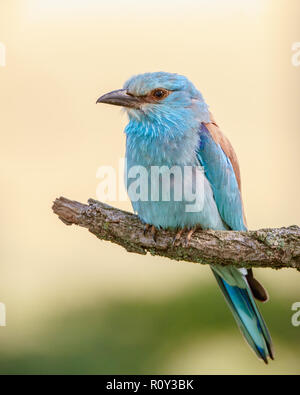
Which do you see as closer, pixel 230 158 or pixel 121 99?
pixel 121 99

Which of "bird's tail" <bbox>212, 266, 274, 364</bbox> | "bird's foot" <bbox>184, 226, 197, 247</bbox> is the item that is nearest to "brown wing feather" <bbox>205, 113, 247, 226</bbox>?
"bird's foot" <bbox>184, 226, 197, 247</bbox>

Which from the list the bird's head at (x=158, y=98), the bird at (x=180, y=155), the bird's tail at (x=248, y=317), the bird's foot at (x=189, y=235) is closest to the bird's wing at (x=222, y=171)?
the bird at (x=180, y=155)

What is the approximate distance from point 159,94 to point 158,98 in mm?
26

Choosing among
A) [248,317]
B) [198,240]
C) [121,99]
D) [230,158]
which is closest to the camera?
[198,240]

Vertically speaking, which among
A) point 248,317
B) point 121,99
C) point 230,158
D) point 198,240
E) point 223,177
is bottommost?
point 248,317

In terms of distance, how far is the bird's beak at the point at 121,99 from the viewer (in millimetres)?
3758

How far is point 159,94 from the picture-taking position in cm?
377

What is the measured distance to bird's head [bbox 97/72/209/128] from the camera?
3.74 meters

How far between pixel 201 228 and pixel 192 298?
1614 mm

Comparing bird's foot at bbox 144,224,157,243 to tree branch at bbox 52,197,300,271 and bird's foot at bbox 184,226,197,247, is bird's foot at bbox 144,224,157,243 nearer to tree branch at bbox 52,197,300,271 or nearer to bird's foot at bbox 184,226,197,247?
tree branch at bbox 52,197,300,271

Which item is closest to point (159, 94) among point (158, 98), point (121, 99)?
point (158, 98)

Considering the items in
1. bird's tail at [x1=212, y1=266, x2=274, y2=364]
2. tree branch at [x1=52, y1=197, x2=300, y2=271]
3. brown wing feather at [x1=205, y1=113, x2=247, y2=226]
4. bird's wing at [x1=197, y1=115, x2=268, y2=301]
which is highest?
brown wing feather at [x1=205, y1=113, x2=247, y2=226]

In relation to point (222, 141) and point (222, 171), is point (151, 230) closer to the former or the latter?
point (222, 171)

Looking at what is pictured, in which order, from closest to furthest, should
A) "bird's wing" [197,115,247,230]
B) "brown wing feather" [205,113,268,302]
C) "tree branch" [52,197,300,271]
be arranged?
"tree branch" [52,197,300,271], "bird's wing" [197,115,247,230], "brown wing feather" [205,113,268,302]
